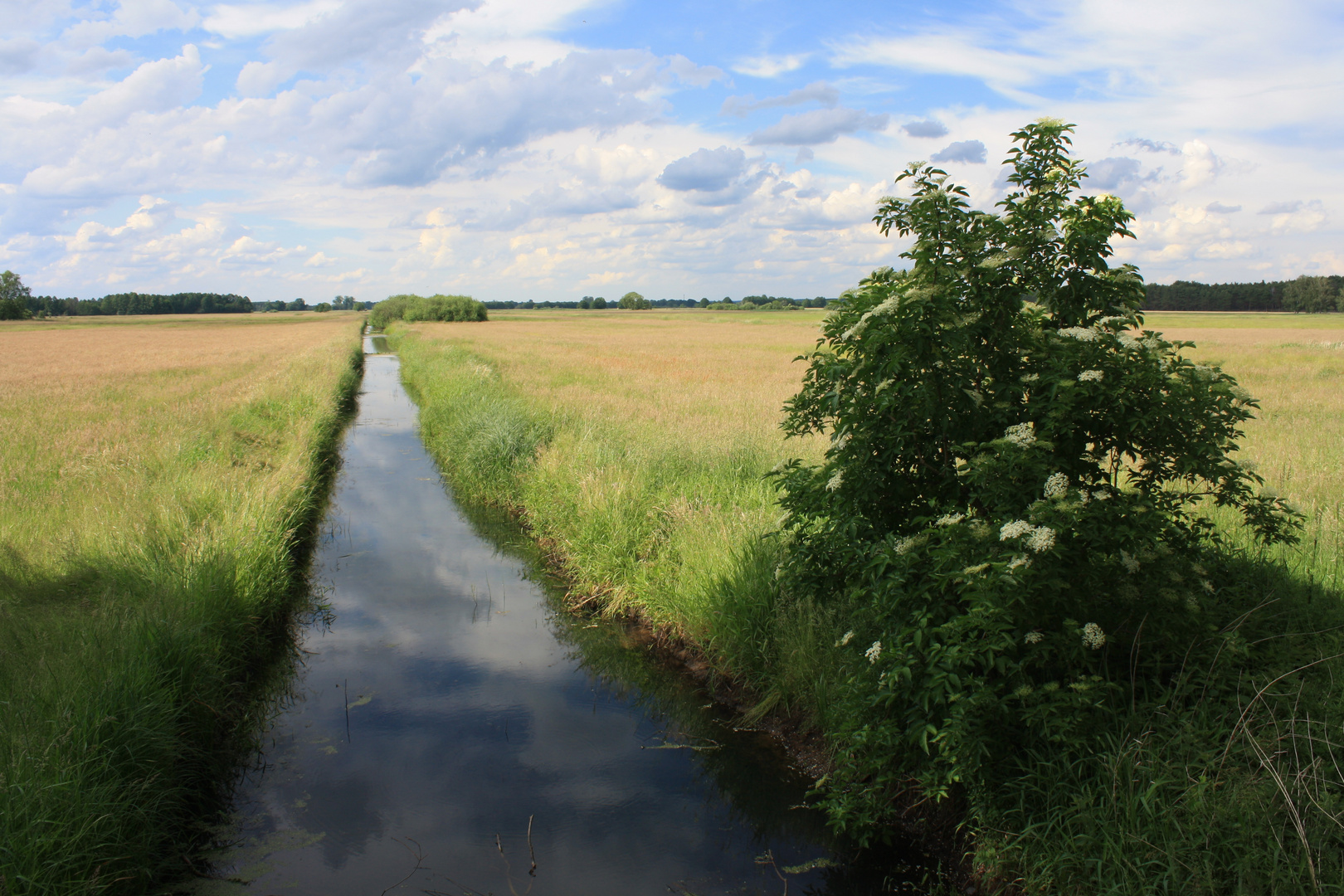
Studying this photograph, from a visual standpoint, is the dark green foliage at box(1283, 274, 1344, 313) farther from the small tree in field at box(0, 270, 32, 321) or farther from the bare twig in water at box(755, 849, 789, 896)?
the small tree in field at box(0, 270, 32, 321)

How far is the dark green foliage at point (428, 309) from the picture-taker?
88938mm

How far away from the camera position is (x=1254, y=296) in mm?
96500

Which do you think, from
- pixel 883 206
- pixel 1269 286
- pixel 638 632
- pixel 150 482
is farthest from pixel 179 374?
pixel 1269 286

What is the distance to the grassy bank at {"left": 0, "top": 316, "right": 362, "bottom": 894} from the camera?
354cm

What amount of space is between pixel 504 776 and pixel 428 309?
9014 centimetres

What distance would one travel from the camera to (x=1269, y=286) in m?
97.5

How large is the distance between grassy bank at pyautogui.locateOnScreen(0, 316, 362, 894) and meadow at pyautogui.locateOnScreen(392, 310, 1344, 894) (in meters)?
3.37

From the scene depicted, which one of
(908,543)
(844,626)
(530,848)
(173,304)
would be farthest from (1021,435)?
(173,304)

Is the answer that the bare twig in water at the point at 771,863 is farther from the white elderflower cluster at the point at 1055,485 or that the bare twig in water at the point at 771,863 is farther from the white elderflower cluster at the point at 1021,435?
the white elderflower cluster at the point at 1021,435

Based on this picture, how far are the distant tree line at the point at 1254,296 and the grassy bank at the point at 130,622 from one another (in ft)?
330

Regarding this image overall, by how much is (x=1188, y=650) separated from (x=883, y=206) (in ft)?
8.84

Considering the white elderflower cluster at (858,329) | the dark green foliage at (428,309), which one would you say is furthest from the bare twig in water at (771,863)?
the dark green foliage at (428,309)

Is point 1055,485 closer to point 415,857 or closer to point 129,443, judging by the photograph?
point 415,857

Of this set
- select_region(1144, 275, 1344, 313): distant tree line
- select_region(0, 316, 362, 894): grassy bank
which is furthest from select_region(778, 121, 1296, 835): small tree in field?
select_region(1144, 275, 1344, 313): distant tree line
